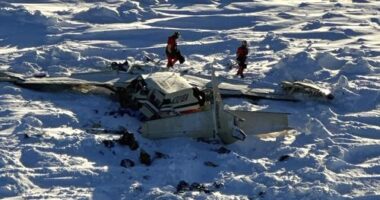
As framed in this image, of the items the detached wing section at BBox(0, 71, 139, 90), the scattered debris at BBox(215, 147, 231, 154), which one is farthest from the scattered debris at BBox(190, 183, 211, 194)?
the detached wing section at BBox(0, 71, 139, 90)

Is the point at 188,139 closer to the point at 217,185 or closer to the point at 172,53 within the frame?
the point at 217,185

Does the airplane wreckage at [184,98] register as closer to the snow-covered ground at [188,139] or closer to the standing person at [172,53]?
the snow-covered ground at [188,139]

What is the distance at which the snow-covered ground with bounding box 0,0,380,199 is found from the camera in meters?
12.4

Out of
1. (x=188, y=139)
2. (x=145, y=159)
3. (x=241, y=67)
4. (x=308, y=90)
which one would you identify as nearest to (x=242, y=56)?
(x=241, y=67)

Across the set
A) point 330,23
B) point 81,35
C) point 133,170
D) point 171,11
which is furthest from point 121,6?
point 133,170

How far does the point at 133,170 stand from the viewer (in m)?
12.8

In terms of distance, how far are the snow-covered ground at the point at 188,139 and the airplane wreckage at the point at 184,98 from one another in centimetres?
25

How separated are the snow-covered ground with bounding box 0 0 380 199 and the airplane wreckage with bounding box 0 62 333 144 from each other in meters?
0.25

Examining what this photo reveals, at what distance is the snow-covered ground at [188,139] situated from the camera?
1239cm

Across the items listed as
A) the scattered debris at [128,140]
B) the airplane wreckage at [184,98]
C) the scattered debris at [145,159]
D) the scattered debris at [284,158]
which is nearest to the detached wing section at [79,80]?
the airplane wreckage at [184,98]

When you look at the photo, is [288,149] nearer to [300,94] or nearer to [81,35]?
[300,94]

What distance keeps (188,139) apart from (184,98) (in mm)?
938

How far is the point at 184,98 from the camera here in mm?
14516

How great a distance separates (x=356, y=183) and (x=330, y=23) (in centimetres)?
1455
